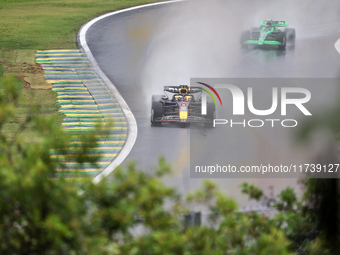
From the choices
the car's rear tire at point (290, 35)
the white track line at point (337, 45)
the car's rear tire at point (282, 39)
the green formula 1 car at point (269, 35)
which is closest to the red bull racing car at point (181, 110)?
the green formula 1 car at point (269, 35)

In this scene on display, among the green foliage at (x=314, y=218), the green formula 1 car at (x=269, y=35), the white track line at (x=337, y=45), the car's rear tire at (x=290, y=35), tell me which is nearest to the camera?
the green foliage at (x=314, y=218)

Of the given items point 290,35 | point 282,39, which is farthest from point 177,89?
point 290,35

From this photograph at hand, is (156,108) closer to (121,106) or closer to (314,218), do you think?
(121,106)

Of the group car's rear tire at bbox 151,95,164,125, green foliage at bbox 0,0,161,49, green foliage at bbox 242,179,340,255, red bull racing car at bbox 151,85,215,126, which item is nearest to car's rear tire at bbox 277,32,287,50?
green foliage at bbox 0,0,161,49

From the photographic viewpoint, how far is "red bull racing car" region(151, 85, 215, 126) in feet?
85.1

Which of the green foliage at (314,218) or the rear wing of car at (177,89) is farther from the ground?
the rear wing of car at (177,89)

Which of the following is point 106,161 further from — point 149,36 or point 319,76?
point 149,36

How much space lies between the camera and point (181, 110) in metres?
25.9

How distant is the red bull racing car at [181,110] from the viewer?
1021 inches

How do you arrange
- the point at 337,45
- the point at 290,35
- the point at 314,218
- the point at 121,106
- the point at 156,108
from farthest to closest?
the point at 337,45
the point at 290,35
the point at 121,106
the point at 156,108
the point at 314,218

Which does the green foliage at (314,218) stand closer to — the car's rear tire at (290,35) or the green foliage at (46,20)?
the car's rear tire at (290,35)

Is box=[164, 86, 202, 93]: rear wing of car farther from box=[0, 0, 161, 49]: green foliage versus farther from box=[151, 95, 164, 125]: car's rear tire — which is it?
box=[0, 0, 161, 49]: green foliage

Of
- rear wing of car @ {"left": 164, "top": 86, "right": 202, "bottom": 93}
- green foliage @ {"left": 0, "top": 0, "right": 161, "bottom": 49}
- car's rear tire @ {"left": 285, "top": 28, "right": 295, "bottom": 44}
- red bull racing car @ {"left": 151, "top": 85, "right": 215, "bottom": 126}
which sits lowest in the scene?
red bull racing car @ {"left": 151, "top": 85, "right": 215, "bottom": 126}

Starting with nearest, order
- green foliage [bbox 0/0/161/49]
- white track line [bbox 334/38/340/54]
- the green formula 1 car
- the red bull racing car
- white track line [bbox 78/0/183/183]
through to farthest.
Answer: white track line [bbox 78/0/183/183]
the red bull racing car
the green formula 1 car
white track line [bbox 334/38/340/54]
green foliage [bbox 0/0/161/49]
